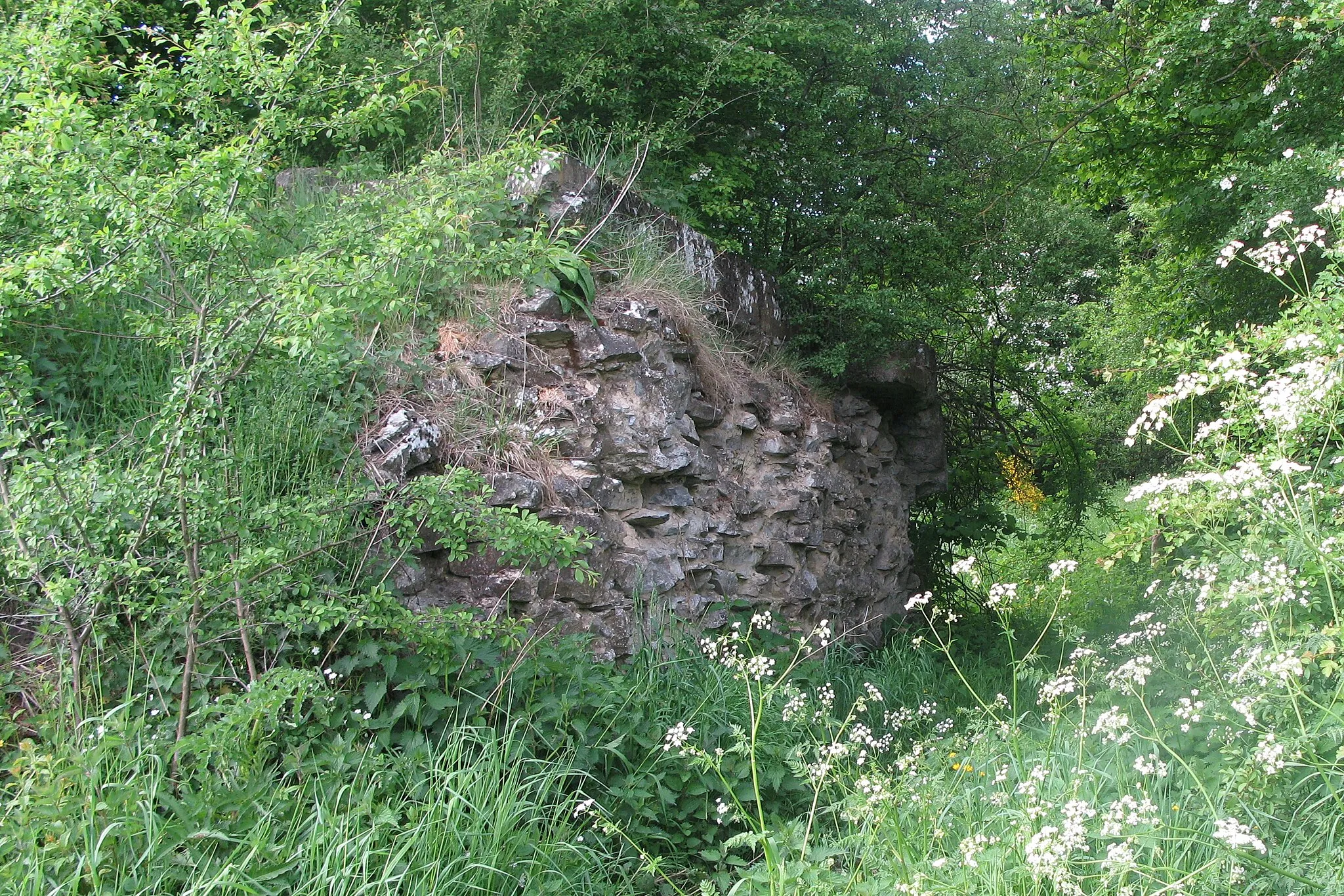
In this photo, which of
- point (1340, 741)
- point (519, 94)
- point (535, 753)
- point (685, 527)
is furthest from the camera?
point (519, 94)

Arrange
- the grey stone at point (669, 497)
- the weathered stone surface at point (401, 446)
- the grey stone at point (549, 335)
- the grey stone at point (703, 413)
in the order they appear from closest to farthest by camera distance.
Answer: the weathered stone surface at point (401, 446) < the grey stone at point (549, 335) < the grey stone at point (669, 497) < the grey stone at point (703, 413)

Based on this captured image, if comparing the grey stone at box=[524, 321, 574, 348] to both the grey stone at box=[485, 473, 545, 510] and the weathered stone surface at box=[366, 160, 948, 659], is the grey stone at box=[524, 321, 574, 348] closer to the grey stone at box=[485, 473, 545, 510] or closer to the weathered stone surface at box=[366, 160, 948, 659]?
the weathered stone surface at box=[366, 160, 948, 659]

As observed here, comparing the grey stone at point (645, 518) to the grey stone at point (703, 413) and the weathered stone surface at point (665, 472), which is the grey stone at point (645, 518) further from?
the grey stone at point (703, 413)

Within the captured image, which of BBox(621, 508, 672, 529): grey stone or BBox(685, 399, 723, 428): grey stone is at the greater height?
BBox(685, 399, 723, 428): grey stone

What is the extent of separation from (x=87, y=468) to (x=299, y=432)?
1.12 m

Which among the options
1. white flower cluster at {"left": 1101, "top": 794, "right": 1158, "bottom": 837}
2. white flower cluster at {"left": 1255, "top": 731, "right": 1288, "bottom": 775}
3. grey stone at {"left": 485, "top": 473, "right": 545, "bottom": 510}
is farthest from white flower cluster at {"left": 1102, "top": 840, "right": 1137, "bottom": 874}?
grey stone at {"left": 485, "top": 473, "right": 545, "bottom": 510}

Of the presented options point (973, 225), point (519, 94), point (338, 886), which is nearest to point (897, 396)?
point (973, 225)

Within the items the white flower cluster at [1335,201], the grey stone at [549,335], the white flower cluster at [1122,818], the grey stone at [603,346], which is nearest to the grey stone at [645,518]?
the grey stone at [603,346]

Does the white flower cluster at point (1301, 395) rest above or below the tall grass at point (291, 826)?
above

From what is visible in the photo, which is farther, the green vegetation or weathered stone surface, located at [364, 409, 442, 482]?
weathered stone surface, located at [364, 409, 442, 482]

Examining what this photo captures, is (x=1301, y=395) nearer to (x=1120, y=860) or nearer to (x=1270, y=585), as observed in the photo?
(x=1270, y=585)

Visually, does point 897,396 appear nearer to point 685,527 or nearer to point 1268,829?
point 685,527

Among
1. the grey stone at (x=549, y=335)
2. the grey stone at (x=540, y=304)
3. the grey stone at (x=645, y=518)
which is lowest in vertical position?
the grey stone at (x=645, y=518)

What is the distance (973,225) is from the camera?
811 cm
